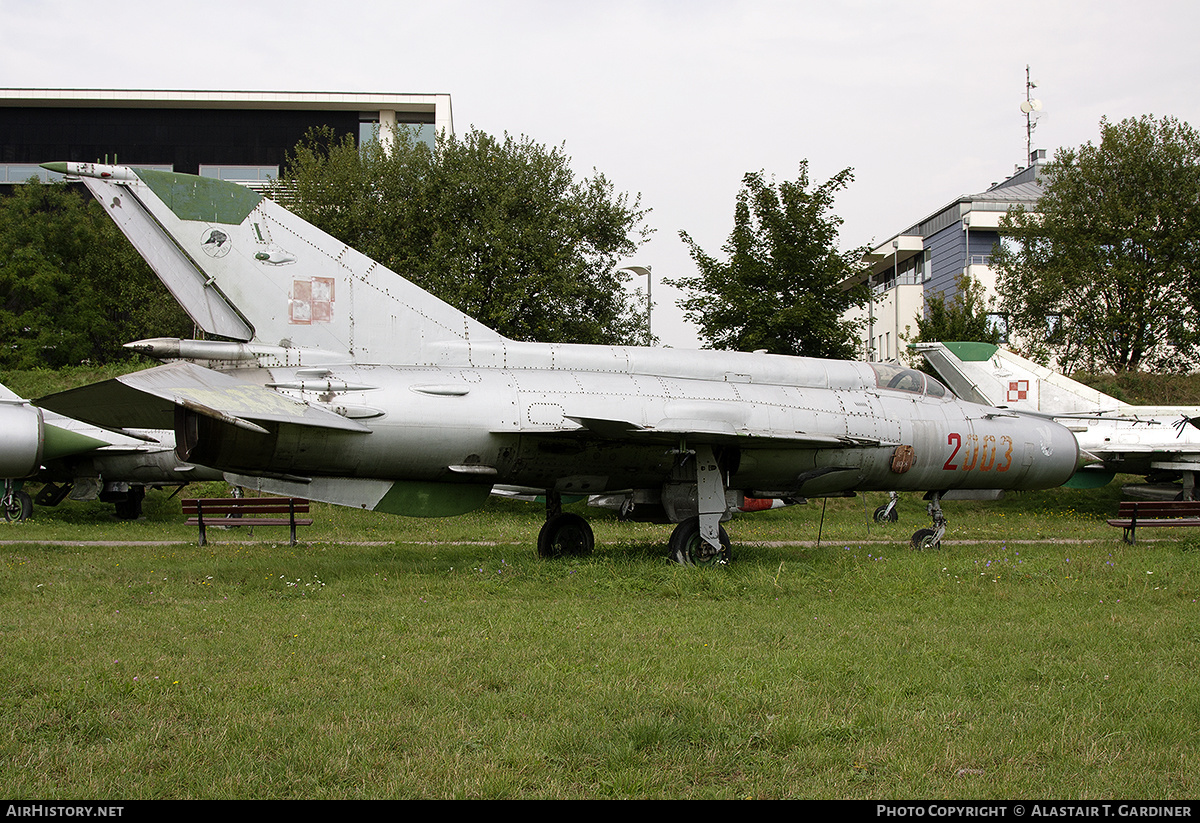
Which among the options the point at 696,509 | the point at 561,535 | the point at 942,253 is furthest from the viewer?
the point at 942,253

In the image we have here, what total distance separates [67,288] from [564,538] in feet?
106

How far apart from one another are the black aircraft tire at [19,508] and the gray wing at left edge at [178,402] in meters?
12.7

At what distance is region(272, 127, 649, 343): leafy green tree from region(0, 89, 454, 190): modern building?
22490mm

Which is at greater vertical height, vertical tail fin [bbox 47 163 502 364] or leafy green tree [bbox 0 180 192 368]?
leafy green tree [bbox 0 180 192 368]

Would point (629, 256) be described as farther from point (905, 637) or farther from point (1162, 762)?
point (1162, 762)

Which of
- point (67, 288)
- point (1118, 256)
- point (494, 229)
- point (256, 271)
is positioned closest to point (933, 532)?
point (256, 271)

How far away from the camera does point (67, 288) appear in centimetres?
3559

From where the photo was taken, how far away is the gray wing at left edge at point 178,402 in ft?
27.5

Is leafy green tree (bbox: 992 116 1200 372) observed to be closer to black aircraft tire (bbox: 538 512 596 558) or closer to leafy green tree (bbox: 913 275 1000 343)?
leafy green tree (bbox: 913 275 1000 343)

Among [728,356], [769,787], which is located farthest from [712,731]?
[728,356]

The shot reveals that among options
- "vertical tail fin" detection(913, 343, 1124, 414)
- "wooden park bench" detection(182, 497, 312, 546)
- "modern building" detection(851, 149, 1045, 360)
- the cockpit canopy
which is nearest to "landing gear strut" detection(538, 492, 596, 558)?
"wooden park bench" detection(182, 497, 312, 546)

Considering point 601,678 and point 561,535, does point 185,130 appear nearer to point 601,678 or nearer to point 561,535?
point 561,535

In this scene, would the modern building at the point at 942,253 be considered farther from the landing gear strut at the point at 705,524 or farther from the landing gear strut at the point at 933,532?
the landing gear strut at the point at 705,524

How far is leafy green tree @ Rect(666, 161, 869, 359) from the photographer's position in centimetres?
2303
